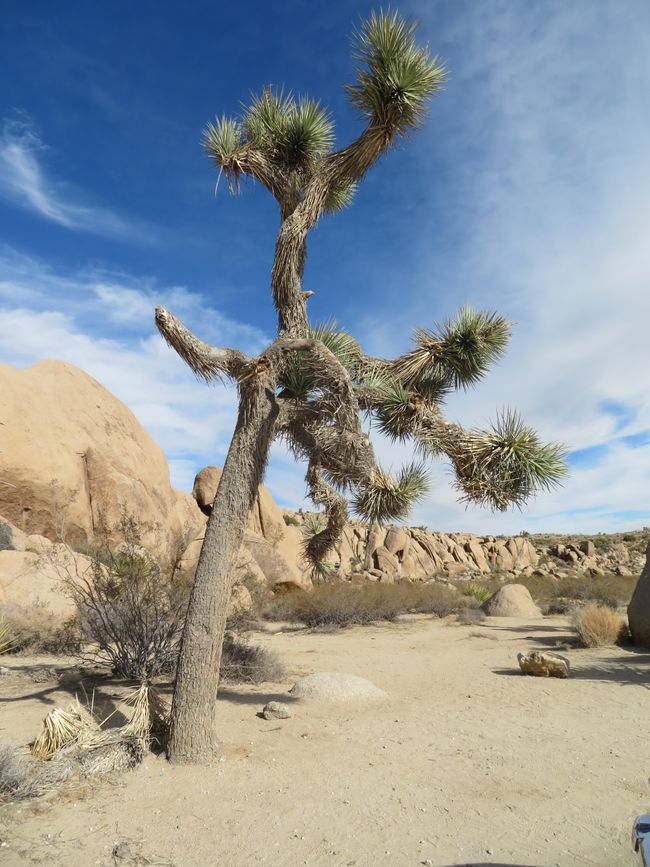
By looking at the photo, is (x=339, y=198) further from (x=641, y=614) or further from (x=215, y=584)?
(x=641, y=614)

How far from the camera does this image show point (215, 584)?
18.4 feet

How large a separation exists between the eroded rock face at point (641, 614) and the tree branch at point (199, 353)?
30.6 feet

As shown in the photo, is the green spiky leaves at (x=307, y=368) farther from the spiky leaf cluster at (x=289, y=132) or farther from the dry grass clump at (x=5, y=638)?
the dry grass clump at (x=5, y=638)

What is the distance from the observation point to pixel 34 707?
680 centimetres

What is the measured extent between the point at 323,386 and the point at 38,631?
7535 millimetres

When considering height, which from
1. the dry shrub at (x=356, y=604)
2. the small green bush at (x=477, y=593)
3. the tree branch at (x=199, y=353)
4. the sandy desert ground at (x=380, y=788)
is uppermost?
the tree branch at (x=199, y=353)

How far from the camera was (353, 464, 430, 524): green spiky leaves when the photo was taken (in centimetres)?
726

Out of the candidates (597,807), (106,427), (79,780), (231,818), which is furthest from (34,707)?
(106,427)

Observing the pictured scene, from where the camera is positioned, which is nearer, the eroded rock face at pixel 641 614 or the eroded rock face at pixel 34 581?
the eroded rock face at pixel 641 614

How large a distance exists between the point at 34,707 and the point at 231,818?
3.73 metres

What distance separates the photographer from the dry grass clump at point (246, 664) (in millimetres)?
8758

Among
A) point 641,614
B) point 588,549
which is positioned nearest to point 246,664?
point 641,614

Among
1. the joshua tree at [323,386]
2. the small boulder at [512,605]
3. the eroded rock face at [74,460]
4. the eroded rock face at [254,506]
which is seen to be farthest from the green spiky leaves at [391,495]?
the eroded rock face at [254,506]

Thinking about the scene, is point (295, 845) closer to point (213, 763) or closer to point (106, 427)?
point (213, 763)
